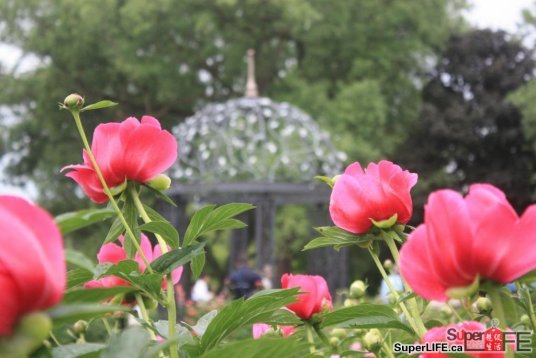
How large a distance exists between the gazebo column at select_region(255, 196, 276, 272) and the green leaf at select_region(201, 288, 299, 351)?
7314 millimetres

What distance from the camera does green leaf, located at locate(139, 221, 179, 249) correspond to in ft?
2.22

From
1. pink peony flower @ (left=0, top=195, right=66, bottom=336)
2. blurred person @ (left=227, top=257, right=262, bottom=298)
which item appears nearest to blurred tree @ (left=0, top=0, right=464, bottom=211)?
blurred person @ (left=227, top=257, right=262, bottom=298)

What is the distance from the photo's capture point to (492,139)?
14695 mm

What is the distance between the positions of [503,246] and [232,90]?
Result: 13.7 meters

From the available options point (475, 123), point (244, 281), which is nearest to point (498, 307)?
point (244, 281)

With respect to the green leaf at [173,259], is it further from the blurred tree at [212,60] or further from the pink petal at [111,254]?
the blurred tree at [212,60]

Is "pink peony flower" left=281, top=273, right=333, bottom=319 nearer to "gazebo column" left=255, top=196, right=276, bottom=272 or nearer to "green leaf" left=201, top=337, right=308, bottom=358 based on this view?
"green leaf" left=201, top=337, right=308, bottom=358

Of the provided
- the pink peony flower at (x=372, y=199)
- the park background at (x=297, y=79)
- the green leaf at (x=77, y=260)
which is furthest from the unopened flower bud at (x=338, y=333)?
the park background at (x=297, y=79)

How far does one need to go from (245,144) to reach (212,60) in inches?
182

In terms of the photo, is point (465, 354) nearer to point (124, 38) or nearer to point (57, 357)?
point (57, 357)

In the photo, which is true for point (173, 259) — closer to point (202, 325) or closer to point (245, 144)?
point (202, 325)

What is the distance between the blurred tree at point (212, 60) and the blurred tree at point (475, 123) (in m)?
0.45

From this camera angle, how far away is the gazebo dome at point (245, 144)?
8.98 m

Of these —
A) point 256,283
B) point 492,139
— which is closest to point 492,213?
point 256,283
